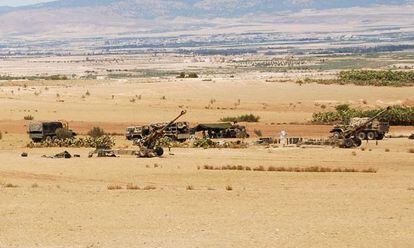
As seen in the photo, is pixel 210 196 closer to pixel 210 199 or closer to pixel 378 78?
pixel 210 199

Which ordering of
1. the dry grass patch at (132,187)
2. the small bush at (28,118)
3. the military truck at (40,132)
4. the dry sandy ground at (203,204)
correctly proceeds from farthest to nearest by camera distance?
the small bush at (28,118) → the military truck at (40,132) → the dry grass patch at (132,187) → the dry sandy ground at (203,204)

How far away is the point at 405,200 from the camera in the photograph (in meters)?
28.1

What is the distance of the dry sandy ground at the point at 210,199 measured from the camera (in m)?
22.5

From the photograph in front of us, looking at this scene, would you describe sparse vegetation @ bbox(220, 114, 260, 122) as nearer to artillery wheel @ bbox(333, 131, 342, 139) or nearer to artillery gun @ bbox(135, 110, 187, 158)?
artillery wheel @ bbox(333, 131, 342, 139)

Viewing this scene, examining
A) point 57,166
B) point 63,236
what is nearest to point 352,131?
point 57,166

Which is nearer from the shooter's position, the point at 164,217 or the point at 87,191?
the point at 164,217

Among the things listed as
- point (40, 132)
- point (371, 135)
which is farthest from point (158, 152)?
point (371, 135)

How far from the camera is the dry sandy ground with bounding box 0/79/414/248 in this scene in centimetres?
2253

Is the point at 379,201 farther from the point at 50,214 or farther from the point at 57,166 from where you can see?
the point at 57,166

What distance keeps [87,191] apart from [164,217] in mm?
5505

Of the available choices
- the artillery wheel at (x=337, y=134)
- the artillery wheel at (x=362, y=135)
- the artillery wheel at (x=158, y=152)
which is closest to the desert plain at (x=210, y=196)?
the artillery wheel at (x=362, y=135)

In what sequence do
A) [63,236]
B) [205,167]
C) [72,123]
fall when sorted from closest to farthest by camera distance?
1. [63,236]
2. [205,167]
3. [72,123]

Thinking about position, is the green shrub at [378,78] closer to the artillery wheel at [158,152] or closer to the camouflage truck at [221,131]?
the camouflage truck at [221,131]

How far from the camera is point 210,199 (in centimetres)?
2850
